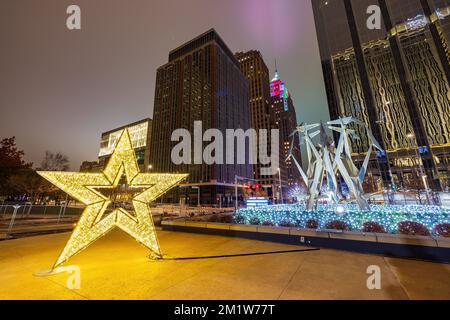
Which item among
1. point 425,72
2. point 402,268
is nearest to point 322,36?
point 425,72

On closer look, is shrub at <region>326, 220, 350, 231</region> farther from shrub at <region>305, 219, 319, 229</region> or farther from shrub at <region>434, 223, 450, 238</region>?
shrub at <region>434, 223, 450, 238</region>

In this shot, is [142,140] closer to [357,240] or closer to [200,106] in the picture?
[200,106]

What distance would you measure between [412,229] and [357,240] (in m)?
2.36

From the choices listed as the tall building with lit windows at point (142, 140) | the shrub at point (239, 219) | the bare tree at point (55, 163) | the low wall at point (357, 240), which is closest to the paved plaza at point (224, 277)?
the low wall at point (357, 240)

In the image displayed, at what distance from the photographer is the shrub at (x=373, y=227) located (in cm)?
730

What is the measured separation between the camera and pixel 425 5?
5606 cm

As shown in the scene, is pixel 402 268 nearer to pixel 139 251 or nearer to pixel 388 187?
pixel 139 251

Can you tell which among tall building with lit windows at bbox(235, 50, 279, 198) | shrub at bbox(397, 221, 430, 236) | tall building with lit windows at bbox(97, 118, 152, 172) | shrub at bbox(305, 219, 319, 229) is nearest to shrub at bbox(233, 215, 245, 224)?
shrub at bbox(305, 219, 319, 229)

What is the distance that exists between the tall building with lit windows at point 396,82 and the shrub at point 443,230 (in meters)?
51.0

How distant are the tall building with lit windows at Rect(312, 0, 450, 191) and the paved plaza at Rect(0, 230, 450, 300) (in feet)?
179

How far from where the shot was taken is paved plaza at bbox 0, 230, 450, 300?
11.8 feet

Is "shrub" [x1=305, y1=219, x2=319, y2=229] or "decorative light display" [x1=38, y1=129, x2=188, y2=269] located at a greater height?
"decorative light display" [x1=38, y1=129, x2=188, y2=269]

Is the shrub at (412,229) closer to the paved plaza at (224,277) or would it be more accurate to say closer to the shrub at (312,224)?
the paved plaza at (224,277)

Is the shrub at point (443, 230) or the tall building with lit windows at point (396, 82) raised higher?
the tall building with lit windows at point (396, 82)
